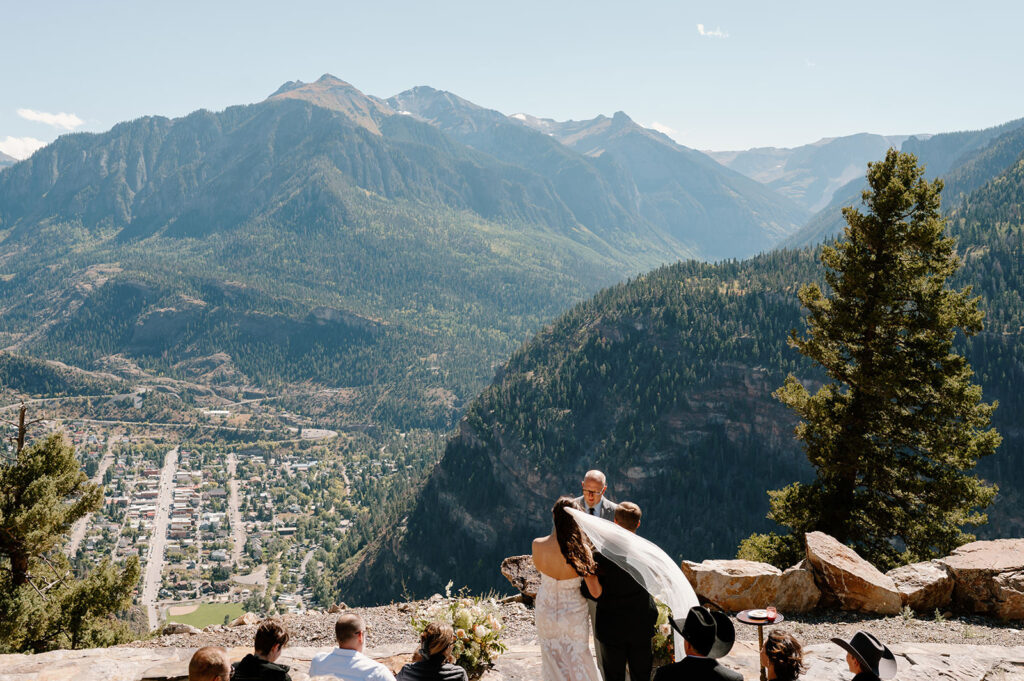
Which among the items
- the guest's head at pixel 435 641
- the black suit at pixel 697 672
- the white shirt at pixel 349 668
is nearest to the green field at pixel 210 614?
the white shirt at pixel 349 668

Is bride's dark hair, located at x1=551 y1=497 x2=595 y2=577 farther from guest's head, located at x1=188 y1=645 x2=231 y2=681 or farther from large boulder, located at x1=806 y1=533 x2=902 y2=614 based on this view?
large boulder, located at x1=806 y1=533 x2=902 y2=614

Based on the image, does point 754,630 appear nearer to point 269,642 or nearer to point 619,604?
point 619,604

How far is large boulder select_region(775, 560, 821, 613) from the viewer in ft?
47.2

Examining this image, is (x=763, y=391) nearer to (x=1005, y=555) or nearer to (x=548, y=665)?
(x=1005, y=555)

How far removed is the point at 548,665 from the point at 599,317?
164 metres

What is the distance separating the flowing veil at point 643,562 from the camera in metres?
7.55

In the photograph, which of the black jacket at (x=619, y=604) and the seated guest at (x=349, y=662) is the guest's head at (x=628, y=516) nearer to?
the black jacket at (x=619, y=604)

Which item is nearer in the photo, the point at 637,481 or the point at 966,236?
the point at 637,481

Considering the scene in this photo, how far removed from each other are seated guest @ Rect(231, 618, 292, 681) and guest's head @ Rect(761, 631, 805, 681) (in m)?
5.20

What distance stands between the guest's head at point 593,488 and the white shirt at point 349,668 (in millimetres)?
4140

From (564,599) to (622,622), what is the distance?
0.72m

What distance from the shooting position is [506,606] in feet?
48.1

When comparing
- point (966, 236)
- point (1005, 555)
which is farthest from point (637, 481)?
point (1005, 555)

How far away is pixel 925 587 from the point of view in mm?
14297
